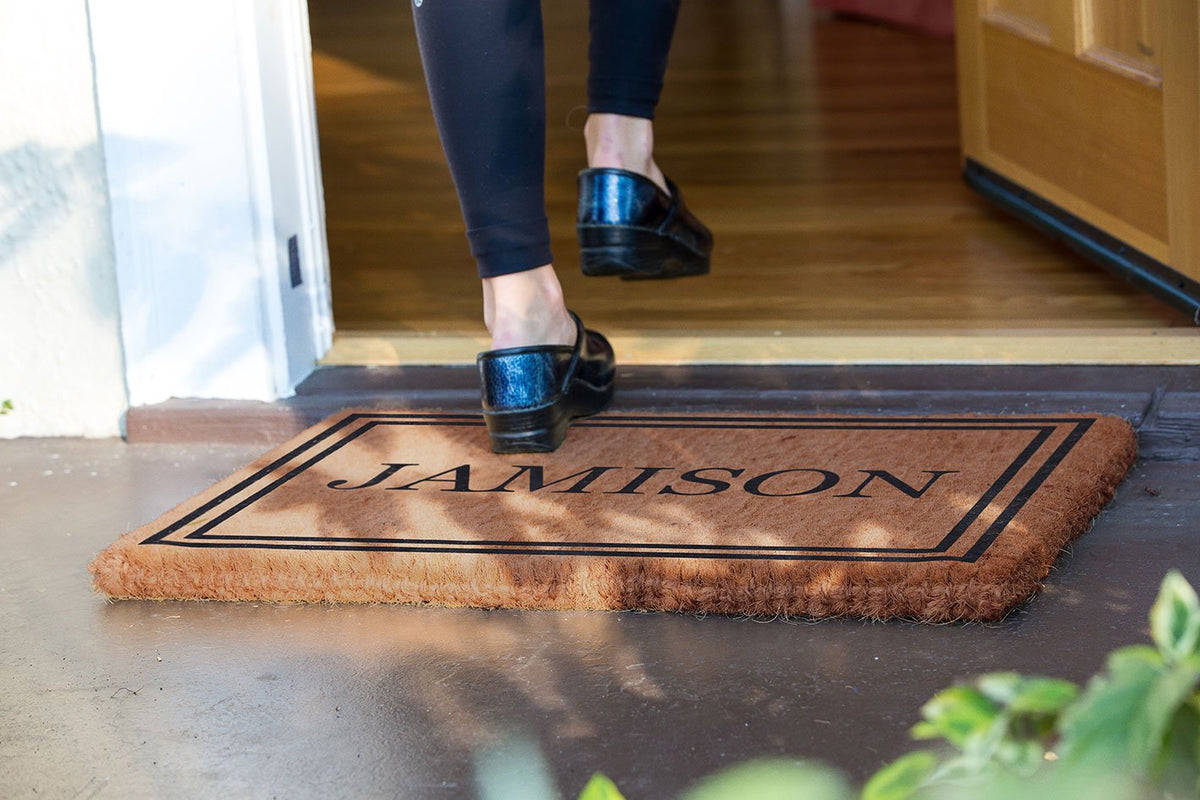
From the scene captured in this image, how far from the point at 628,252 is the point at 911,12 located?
3.92 meters

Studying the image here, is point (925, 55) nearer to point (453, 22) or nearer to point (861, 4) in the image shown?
point (861, 4)

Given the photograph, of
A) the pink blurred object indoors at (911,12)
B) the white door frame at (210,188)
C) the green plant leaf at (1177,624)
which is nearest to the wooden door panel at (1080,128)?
the white door frame at (210,188)

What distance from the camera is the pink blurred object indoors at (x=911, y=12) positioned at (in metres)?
4.97

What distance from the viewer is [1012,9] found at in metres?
2.26

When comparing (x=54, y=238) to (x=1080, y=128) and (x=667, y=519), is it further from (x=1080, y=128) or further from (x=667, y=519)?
(x=1080, y=128)

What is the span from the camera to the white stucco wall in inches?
67.1

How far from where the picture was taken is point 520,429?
1451 mm

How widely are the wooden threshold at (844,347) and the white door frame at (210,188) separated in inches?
5.4

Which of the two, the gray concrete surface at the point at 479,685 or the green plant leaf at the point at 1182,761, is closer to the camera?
the green plant leaf at the point at 1182,761

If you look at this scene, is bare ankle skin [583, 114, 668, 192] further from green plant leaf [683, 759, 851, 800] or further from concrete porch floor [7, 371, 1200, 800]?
green plant leaf [683, 759, 851, 800]

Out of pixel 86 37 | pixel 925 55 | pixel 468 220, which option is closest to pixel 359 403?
pixel 468 220

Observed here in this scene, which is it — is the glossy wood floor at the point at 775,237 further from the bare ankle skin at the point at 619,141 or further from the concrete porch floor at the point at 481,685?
the concrete porch floor at the point at 481,685

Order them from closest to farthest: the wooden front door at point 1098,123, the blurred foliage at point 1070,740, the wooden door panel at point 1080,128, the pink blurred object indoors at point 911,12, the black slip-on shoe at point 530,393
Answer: the blurred foliage at point 1070,740 → the black slip-on shoe at point 530,393 → the wooden front door at point 1098,123 → the wooden door panel at point 1080,128 → the pink blurred object indoors at point 911,12

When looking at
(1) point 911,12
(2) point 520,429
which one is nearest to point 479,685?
(2) point 520,429
